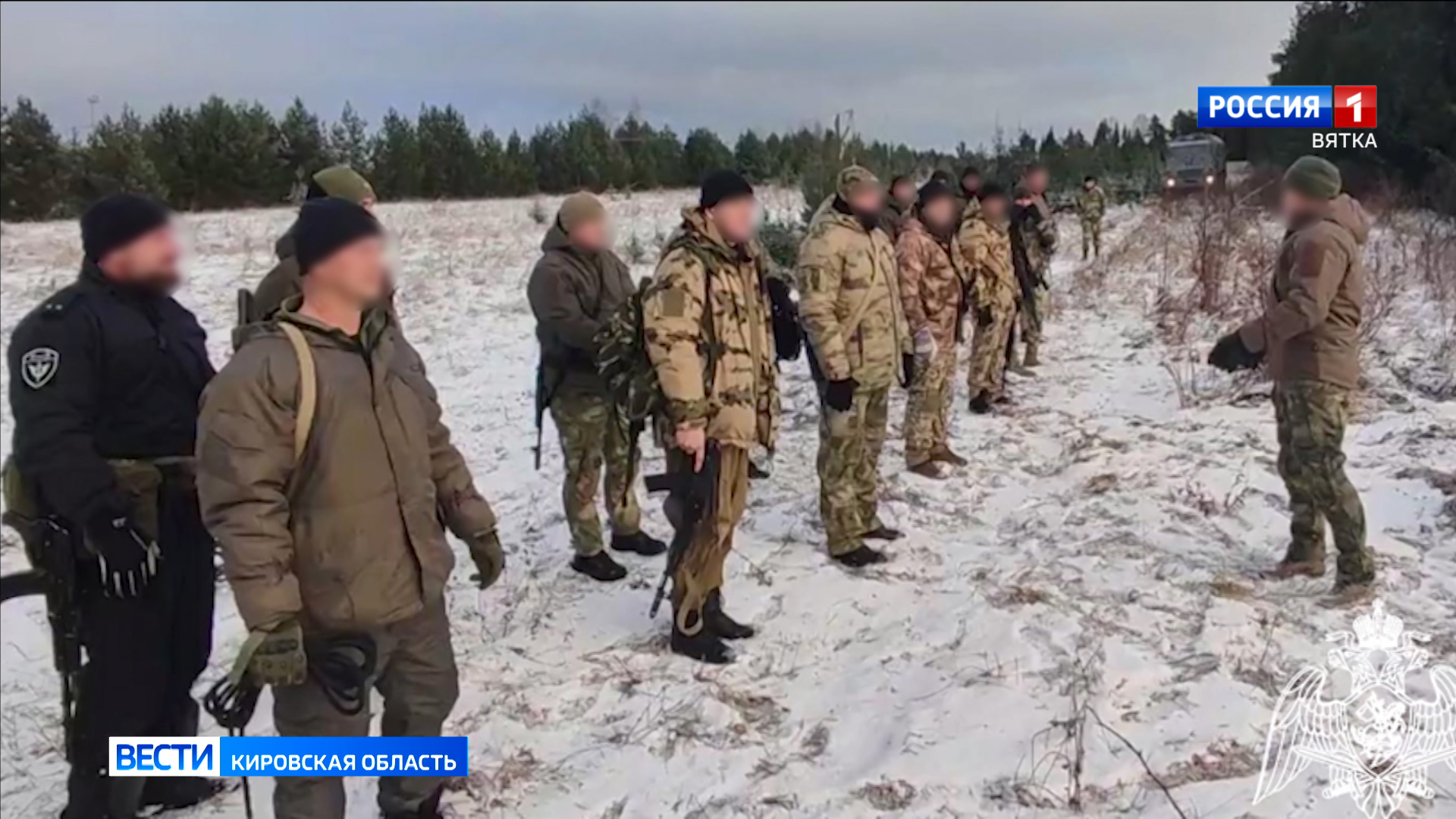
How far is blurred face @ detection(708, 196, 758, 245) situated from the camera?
13.4 feet

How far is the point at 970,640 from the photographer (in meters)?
4.24

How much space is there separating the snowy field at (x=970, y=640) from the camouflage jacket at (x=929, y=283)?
976 millimetres

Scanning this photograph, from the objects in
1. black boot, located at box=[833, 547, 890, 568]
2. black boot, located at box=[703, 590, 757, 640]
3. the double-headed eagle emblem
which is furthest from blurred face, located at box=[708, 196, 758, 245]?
the double-headed eagle emblem

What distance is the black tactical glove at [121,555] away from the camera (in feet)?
10.1

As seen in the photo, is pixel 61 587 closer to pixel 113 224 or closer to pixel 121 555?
pixel 121 555

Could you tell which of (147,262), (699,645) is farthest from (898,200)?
(147,262)

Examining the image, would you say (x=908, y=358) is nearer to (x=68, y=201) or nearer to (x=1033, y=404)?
(x=1033, y=404)

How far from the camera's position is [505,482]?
7.68 meters

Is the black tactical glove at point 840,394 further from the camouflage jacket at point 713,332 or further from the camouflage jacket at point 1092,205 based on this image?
the camouflage jacket at point 1092,205

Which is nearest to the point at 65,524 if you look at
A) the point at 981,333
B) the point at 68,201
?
the point at 981,333

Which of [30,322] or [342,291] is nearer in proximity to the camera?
[342,291]

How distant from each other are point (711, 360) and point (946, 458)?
3.21m

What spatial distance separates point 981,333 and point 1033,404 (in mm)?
785

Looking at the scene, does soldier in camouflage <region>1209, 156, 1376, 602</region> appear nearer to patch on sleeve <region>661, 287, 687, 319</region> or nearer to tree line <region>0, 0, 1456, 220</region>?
patch on sleeve <region>661, 287, 687, 319</region>
